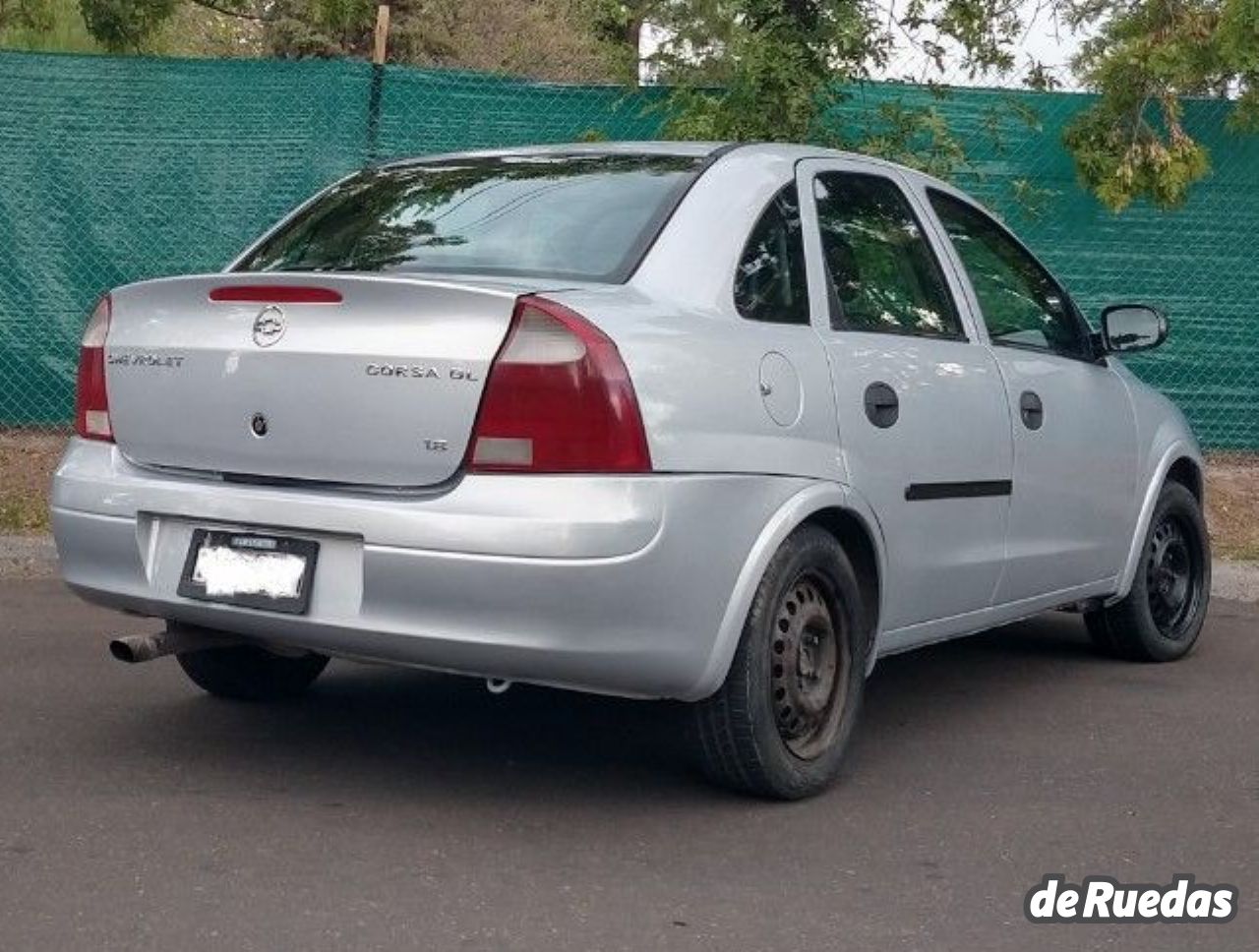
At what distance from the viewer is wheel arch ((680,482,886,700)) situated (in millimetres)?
4637

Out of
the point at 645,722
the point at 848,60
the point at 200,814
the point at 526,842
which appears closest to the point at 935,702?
the point at 645,722

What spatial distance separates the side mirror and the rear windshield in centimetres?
195

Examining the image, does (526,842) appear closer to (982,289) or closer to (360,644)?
(360,644)

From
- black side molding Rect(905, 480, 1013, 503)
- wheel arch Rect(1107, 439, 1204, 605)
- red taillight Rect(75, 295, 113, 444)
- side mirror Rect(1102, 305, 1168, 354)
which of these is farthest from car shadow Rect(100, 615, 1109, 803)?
side mirror Rect(1102, 305, 1168, 354)

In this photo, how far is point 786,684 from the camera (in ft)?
16.2

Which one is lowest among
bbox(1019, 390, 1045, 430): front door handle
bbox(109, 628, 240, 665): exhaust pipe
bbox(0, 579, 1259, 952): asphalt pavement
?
bbox(0, 579, 1259, 952): asphalt pavement

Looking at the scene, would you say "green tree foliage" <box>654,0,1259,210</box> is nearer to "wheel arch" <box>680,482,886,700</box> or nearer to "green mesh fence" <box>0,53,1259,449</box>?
"green mesh fence" <box>0,53,1259,449</box>

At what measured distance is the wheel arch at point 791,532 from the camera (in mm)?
4637

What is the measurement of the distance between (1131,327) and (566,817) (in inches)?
113

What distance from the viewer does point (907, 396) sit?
539 centimetres

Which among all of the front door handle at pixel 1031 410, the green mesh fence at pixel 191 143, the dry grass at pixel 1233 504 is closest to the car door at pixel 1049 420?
the front door handle at pixel 1031 410

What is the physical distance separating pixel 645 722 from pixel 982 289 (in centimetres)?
166

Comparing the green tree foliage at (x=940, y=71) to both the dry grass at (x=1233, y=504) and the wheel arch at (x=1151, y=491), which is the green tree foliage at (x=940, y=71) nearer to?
the dry grass at (x=1233, y=504)

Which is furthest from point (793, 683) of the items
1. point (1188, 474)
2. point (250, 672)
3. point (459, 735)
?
point (1188, 474)
